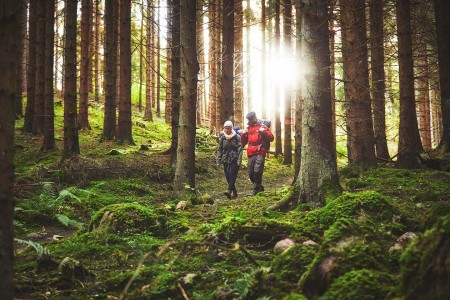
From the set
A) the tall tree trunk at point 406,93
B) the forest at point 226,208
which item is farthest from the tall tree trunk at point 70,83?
the tall tree trunk at point 406,93

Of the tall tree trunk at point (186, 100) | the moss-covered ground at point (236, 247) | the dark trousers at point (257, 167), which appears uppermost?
the tall tree trunk at point (186, 100)

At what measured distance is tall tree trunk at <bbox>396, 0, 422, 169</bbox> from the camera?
10273mm

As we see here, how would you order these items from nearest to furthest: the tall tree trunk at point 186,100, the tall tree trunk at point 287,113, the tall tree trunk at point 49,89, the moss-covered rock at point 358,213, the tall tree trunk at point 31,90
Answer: the moss-covered rock at point 358,213 → the tall tree trunk at point 186,100 → the tall tree trunk at point 49,89 → the tall tree trunk at point 31,90 → the tall tree trunk at point 287,113

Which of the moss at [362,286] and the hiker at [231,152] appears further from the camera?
the hiker at [231,152]

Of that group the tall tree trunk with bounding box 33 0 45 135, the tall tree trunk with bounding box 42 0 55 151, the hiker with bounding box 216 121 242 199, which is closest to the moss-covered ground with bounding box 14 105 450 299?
the hiker with bounding box 216 121 242 199

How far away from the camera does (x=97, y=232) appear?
5.33 m

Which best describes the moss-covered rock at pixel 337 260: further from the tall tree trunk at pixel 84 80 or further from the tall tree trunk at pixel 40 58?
the tall tree trunk at pixel 84 80

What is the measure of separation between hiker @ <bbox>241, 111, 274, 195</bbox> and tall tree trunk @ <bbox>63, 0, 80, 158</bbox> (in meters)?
5.38

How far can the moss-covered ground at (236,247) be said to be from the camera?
2.74 m

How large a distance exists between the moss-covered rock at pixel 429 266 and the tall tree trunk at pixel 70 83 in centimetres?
1041

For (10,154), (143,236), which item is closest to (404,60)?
(143,236)

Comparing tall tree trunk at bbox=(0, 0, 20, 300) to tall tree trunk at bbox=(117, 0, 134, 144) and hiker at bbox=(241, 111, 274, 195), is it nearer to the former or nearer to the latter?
hiker at bbox=(241, 111, 274, 195)

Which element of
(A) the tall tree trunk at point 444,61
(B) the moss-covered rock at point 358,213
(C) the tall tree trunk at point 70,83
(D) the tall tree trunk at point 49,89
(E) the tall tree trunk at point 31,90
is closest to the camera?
(B) the moss-covered rock at point 358,213

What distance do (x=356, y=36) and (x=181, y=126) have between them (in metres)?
6.19
